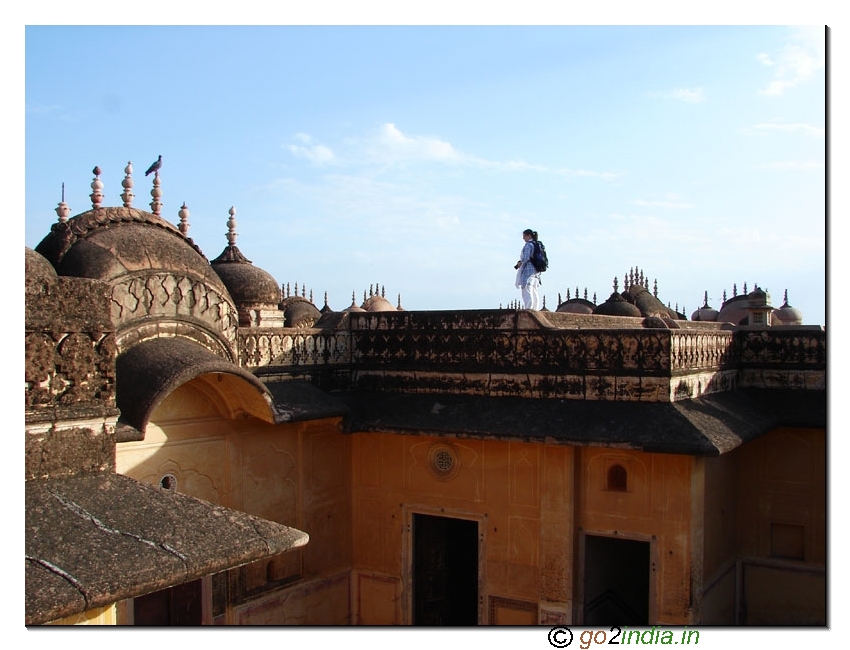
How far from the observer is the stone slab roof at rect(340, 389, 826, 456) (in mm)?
8398

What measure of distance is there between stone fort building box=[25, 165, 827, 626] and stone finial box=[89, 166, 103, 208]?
24mm

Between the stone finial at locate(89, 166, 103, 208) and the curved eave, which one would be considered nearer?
the curved eave

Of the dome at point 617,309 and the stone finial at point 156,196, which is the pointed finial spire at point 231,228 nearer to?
the stone finial at point 156,196

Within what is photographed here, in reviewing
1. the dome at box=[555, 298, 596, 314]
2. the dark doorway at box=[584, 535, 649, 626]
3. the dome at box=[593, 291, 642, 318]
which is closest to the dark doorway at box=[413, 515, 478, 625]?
the dark doorway at box=[584, 535, 649, 626]

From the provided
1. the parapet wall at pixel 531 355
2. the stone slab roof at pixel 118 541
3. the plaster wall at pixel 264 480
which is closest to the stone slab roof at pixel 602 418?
the parapet wall at pixel 531 355

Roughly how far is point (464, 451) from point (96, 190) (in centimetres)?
510

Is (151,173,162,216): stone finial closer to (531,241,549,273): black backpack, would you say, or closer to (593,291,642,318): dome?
(531,241,549,273): black backpack

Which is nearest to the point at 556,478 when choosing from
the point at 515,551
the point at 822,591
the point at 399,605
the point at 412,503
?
the point at 515,551

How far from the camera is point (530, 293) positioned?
35.8ft

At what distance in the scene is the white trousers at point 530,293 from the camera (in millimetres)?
10930

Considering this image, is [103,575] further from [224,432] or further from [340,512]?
[340,512]

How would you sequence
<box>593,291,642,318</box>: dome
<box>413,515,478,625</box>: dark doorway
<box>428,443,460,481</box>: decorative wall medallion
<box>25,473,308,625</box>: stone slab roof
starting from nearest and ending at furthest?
<box>25,473,308,625</box>: stone slab roof
<box>428,443,460,481</box>: decorative wall medallion
<box>413,515,478,625</box>: dark doorway
<box>593,291,642,318</box>: dome

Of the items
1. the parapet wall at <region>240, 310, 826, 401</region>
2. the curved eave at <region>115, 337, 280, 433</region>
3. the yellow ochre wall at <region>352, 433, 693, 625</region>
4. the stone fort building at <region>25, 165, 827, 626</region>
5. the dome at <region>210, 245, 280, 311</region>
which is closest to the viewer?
the curved eave at <region>115, 337, 280, 433</region>

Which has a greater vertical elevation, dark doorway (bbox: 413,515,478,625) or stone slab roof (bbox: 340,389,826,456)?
stone slab roof (bbox: 340,389,826,456)
